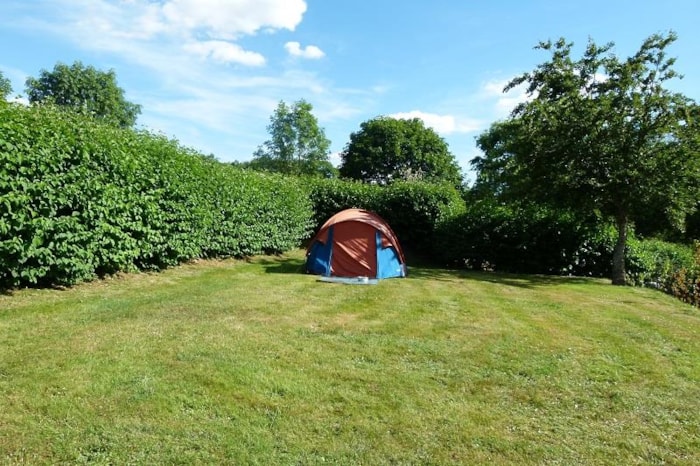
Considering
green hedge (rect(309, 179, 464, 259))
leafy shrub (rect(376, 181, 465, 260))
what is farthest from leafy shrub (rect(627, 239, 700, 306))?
leafy shrub (rect(376, 181, 465, 260))

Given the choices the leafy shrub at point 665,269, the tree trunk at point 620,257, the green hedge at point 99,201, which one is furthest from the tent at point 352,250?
the leafy shrub at point 665,269

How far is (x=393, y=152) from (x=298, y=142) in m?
8.76

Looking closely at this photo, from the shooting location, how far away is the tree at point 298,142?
139 ft

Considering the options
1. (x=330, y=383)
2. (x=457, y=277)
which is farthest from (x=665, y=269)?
(x=330, y=383)

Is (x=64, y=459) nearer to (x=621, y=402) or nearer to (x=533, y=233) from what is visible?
(x=621, y=402)

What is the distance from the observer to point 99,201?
802cm

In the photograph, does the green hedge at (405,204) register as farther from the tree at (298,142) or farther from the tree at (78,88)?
the tree at (78,88)

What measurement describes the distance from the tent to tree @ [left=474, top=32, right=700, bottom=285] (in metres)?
4.77

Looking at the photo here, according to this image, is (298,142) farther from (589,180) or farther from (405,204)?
(589,180)

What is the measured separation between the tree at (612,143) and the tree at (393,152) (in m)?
25.9

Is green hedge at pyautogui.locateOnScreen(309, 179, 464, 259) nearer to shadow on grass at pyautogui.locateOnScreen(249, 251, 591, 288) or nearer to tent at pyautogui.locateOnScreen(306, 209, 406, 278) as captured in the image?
shadow on grass at pyautogui.locateOnScreen(249, 251, 591, 288)

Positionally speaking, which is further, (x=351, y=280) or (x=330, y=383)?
(x=351, y=280)

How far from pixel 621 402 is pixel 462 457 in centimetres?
199

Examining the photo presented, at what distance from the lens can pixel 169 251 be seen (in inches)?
420
